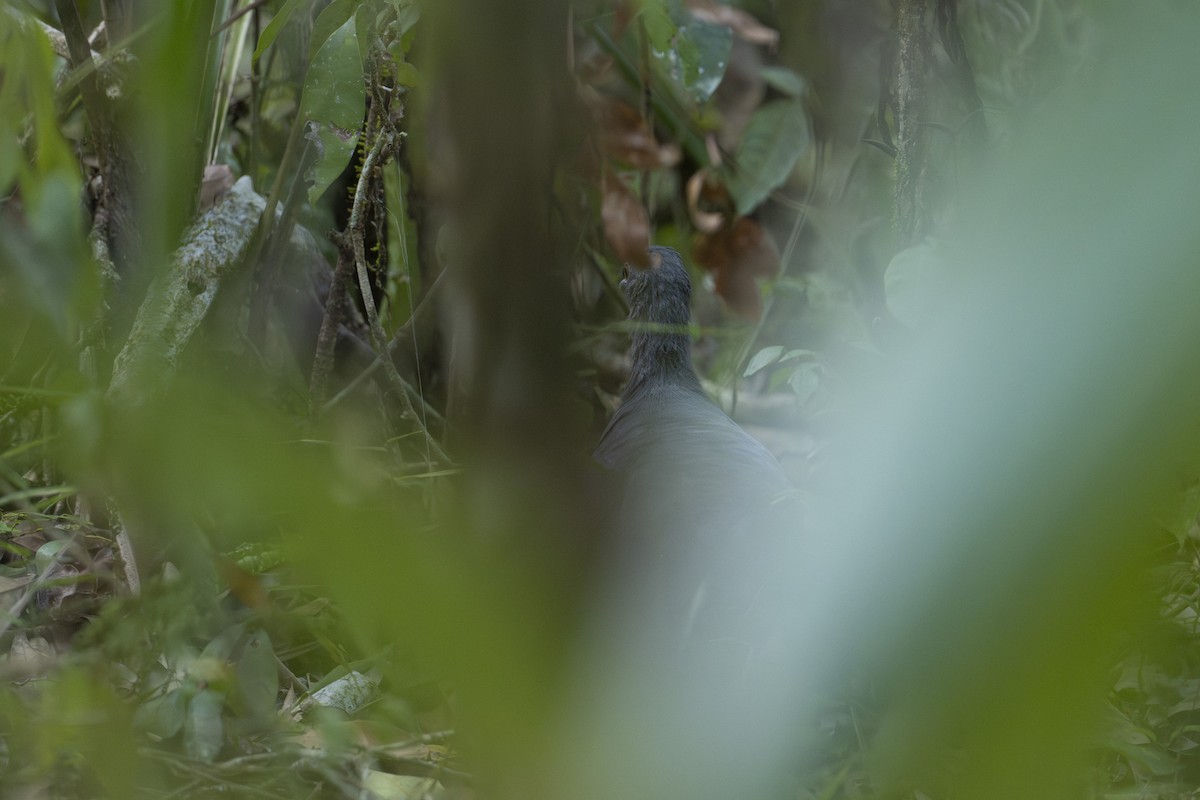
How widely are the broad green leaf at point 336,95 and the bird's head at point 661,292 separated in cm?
140

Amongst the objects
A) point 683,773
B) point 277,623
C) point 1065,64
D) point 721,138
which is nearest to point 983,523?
point 683,773

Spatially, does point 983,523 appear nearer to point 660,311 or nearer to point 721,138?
point 660,311

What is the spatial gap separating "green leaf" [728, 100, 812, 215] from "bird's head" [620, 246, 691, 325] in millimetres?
306

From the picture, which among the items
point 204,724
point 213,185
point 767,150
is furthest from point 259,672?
point 767,150

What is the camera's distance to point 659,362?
2328 millimetres

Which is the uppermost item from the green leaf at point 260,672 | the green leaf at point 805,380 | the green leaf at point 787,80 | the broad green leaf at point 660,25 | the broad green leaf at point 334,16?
the broad green leaf at point 334,16

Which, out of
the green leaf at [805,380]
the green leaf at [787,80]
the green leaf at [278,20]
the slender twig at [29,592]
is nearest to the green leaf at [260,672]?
the slender twig at [29,592]

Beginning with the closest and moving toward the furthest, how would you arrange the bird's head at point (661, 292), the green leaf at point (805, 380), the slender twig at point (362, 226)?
the slender twig at point (362, 226) < the green leaf at point (805, 380) < the bird's head at point (661, 292)

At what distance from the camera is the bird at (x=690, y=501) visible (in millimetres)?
1132

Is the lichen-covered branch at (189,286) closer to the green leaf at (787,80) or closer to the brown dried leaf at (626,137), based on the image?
the brown dried leaf at (626,137)

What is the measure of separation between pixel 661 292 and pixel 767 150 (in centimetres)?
45

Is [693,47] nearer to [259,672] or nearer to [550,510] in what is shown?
[259,672]

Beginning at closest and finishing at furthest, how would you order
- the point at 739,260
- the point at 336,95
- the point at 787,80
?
the point at 336,95 → the point at 739,260 → the point at 787,80

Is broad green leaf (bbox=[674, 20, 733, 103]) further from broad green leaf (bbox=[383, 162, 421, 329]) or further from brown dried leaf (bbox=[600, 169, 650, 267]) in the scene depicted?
broad green leaf (bbox=[383, 162, 421, 329])
